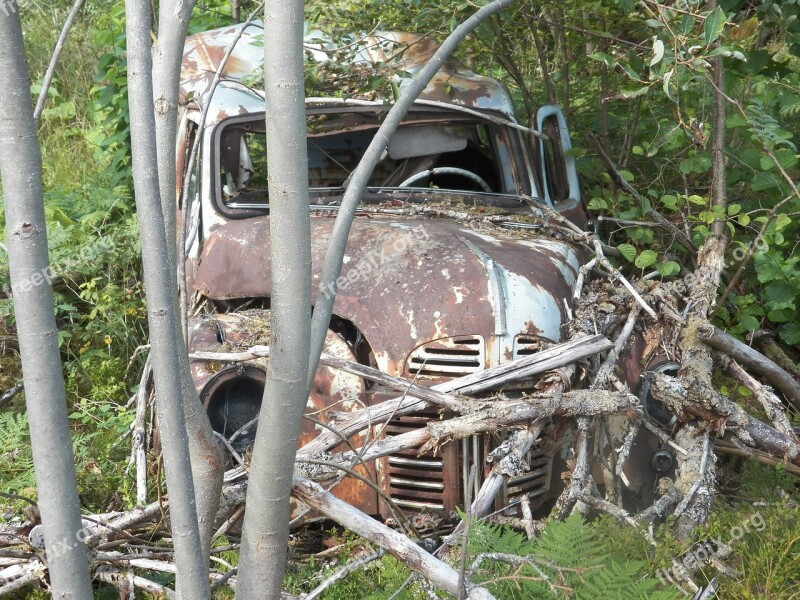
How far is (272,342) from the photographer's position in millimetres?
1957

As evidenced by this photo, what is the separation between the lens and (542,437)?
3082 mm

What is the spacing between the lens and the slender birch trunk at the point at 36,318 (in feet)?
5.36

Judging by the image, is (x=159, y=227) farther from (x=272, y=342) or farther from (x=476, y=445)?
(x=476, y=445)

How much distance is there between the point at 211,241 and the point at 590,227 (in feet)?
6.71

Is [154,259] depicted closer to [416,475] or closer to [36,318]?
[36,318]

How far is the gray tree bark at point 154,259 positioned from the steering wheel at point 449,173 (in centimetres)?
263

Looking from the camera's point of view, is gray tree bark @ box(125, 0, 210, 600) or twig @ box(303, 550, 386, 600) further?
twig @ box(303, 550, 386, 600)

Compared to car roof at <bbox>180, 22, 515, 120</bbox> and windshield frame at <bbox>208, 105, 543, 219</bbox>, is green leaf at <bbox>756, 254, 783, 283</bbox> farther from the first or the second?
car roof at <bbox>180, 22, 515, 120</bbox>

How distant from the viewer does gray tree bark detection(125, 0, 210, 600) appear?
1789mm

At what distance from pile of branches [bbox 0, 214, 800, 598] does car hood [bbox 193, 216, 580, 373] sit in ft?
0.49

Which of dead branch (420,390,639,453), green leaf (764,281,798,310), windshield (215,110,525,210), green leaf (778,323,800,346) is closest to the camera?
dead branch (420,390,639,453)

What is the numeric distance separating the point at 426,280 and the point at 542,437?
731mm

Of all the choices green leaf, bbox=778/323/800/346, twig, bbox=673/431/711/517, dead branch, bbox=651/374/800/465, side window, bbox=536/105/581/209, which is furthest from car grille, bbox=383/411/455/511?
green leaf, bbox=778/323/800/346

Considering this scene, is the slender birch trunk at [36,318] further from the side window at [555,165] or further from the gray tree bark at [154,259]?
the side window at [555,165]
